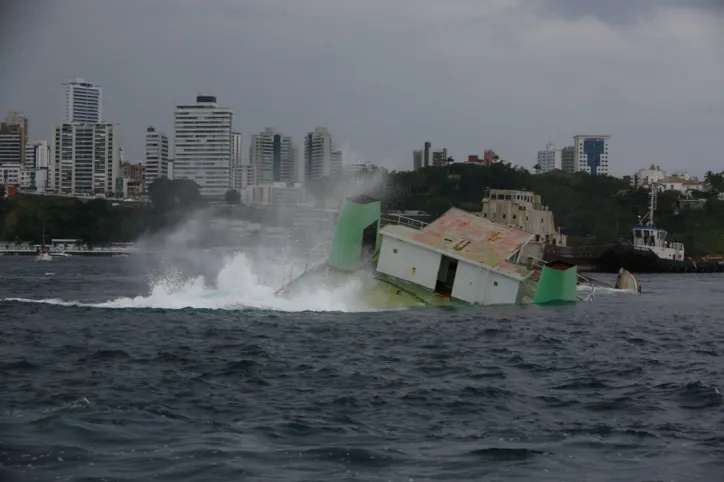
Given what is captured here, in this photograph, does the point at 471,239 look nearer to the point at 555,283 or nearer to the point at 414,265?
the point at 414,265

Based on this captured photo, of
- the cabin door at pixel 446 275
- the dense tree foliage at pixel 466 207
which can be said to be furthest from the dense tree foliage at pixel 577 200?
the cabin door at pixel 446 275

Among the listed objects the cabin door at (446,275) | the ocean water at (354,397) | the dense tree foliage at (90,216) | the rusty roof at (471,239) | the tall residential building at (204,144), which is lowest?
the dense tree foliage at (90,216)

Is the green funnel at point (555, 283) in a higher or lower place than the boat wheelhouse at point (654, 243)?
higher

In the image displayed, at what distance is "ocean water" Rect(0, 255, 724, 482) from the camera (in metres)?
14.4

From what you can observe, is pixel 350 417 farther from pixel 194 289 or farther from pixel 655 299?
pixel 655 299

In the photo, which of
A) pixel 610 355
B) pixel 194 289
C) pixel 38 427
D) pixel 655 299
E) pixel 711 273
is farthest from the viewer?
pixel 711 273

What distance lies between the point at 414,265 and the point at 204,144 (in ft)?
516

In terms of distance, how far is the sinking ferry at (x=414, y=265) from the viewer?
3553 cm

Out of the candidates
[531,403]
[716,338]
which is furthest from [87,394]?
[716,338]

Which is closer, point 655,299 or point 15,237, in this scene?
point 655,299

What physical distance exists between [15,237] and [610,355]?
5719 inches

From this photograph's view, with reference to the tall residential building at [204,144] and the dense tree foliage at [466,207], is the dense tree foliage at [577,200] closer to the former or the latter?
the dense tree foliage at [466,207]

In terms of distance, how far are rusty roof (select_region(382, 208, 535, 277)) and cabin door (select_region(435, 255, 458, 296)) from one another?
88 cm

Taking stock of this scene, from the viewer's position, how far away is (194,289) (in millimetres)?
42156
